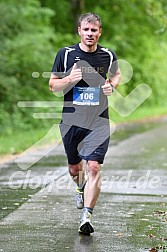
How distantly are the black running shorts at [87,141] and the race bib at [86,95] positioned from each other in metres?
0.28

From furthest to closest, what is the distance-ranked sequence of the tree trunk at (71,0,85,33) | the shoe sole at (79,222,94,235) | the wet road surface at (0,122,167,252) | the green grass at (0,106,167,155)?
the tree trunk at (71,0,85,33) → the green grass at (0,106,167,155) → the shoe sole at (79,222,94,235) → the wet road surface at (0,122,167,252)

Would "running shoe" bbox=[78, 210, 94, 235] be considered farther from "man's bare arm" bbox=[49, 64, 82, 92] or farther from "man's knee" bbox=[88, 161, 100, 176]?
"man's bare arm" bbox=[49, 64, 82, 92]

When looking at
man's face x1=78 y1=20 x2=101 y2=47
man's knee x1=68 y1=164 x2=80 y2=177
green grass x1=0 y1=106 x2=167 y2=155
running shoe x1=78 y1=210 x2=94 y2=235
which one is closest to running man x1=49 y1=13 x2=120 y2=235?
man's face x1=78 y1=20 x2=101 y2=47

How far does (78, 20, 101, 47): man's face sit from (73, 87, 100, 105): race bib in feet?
1.47

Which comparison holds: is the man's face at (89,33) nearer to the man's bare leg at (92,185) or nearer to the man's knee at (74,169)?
the man's bare leg at (92,185)

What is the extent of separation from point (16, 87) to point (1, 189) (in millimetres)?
11901

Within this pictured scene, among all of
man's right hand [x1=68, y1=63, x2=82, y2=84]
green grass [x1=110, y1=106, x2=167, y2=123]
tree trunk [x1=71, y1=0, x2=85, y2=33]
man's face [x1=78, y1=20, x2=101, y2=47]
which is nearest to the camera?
man's right hand [x1=68, y1=63, x2=82, y2=84]

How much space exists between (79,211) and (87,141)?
1209mm

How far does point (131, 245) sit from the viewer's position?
20.8ft

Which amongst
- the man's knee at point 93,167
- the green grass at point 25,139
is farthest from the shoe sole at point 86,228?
the green grass at point 25,139

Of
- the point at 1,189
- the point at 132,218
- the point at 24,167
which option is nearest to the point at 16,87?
the point at 24,167

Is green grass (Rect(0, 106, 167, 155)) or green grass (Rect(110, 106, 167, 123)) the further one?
green grass (Rect(110, 106, 167, 123))

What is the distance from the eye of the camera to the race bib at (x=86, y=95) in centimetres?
708

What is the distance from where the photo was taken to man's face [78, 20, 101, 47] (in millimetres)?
7070
